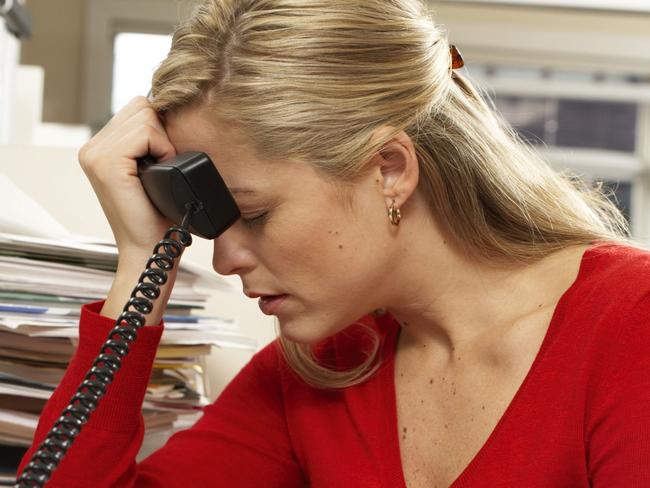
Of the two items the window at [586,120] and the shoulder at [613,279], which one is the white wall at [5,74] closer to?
the shoulder at [613,279]

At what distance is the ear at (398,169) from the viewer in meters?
1.07

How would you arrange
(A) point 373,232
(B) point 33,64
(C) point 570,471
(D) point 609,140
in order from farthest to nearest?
(D) point 609,140 < (B) point 33,64 < (A) point 373,232 < (C) point 570,471

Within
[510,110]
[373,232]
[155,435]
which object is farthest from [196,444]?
[510,110]

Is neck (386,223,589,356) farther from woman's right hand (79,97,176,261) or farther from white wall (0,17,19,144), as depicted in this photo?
white wall (0,17,19,144)

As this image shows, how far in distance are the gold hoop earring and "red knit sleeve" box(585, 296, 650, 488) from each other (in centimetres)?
26

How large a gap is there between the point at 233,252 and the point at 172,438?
30 cm

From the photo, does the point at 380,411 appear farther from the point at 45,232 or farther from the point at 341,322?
the point at 45,232

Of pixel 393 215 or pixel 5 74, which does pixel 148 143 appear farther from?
pixel 5 74

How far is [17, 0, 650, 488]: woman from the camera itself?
3.34 ft

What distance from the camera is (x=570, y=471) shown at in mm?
989

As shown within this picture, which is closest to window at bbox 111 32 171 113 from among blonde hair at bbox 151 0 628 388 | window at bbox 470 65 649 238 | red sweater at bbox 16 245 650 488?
window at bbox 470 65 649 238

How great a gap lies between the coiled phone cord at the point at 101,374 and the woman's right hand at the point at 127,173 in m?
0.03

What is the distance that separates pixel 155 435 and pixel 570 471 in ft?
1.81

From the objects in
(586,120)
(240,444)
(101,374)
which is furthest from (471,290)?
(586,120)
